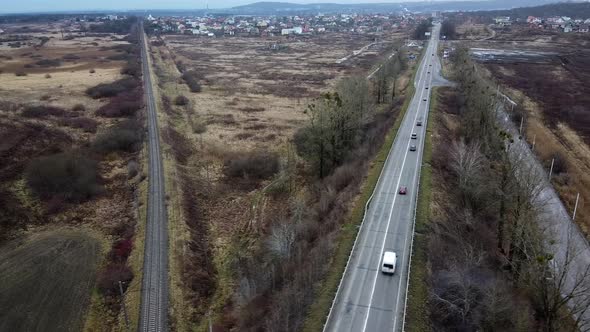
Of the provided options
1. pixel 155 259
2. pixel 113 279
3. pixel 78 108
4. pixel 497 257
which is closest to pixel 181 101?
pixel 78 108

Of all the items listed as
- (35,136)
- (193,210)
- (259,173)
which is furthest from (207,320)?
(35,136)

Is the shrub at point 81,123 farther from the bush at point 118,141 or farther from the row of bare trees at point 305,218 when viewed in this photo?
Result: the row of bare trees at point 305,218

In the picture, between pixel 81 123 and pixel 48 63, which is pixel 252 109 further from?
pixel 48 63

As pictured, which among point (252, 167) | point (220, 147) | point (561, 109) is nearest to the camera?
point (252, 167)

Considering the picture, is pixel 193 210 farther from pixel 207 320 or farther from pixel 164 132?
pixel 164 132

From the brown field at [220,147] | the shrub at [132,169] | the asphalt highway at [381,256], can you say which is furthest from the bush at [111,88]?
the asphalt highway at [381,256]

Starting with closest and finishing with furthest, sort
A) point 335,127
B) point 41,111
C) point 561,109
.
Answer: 1. point 335,127
2. point 41,111
3. point 561,109

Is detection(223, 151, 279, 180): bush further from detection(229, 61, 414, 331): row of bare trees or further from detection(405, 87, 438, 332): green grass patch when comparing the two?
detection(405, 87, 438, 332): green grass patch

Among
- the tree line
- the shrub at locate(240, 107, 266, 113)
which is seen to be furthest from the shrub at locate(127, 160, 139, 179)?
the shrub at locate(240, 107, 266, 113)
